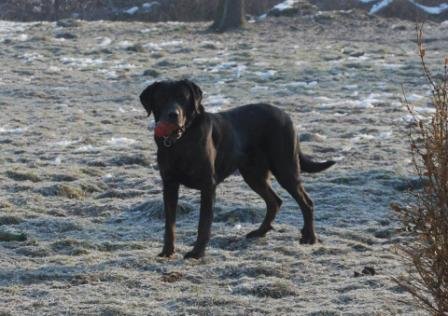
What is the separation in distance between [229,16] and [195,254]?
19193mm

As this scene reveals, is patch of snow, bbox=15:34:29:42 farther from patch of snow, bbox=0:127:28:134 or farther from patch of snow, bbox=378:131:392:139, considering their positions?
patch of snow, bbox=378:131:392:139

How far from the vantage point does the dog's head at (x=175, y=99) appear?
6.83 meters

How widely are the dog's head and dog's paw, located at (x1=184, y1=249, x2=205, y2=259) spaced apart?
913 mm

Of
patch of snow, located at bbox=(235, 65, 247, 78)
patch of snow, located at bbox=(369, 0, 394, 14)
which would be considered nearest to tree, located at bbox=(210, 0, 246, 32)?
patch of snow, located at bbox=(369, 0, 394, 14)

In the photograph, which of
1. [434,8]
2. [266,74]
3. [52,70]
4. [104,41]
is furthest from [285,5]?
[52,70]

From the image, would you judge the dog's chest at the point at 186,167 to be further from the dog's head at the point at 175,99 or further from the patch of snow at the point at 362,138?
the patch of snow at the point at 362,138

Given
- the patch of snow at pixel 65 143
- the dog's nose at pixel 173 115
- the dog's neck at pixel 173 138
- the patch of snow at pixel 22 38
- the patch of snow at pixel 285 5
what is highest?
the dog's nose at pixel 173 115

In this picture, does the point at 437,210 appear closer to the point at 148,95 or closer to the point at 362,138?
the point at 148,95

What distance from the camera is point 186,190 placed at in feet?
30.4

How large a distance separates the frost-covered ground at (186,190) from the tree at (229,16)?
2.96 metres

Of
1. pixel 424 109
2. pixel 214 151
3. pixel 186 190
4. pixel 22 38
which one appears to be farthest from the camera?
pixel 22 38

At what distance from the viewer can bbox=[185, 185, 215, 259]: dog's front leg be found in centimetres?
682

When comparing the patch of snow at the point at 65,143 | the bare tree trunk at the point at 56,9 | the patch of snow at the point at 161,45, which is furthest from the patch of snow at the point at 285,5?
the patch of snow at the point at 65,143

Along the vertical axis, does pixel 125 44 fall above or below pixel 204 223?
below
